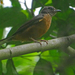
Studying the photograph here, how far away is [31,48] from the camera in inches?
68.2

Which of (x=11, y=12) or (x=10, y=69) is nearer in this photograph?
(x=10, y=69)

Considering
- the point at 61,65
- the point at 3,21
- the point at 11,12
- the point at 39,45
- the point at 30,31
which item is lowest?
the point at 30,31

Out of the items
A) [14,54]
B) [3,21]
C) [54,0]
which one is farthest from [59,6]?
[14,54]

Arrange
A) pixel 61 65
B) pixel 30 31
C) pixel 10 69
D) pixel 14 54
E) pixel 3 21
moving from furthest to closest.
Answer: pixel 30 31 < pixel 3 21 < pixel 10 69 < pixel 14 54 < pixel 61 65

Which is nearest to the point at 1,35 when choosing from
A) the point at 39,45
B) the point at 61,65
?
the point at 39,45

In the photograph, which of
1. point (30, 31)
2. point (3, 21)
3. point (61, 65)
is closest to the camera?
point (61, 65)

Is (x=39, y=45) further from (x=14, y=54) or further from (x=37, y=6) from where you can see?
(x=37, y=6)

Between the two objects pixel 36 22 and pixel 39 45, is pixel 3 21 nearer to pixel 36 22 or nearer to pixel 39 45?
pixel 39 45

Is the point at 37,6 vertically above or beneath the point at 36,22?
above

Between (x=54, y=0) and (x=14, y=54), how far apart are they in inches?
34.1

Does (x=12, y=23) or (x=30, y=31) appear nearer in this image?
(x=12, y=23)

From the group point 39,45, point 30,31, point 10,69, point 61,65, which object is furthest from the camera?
point 30,31

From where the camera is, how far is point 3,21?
6.56 ft

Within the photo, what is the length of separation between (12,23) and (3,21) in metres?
0.14
